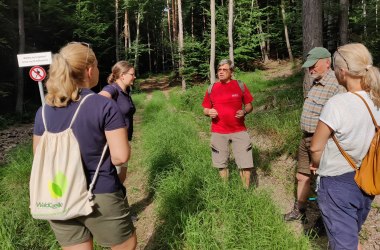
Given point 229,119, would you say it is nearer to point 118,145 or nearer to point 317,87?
point 317,87

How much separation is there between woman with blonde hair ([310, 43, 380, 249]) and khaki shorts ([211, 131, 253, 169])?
2.14 metres

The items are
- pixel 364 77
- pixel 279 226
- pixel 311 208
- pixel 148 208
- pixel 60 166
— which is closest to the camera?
pixel 60 166

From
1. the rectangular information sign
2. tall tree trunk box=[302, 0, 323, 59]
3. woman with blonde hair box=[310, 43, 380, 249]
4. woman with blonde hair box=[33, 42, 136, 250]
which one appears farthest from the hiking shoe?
the rectangular information sign

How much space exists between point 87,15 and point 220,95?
24.9 meters

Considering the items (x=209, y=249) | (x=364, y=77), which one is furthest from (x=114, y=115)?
(x=209, y=249)

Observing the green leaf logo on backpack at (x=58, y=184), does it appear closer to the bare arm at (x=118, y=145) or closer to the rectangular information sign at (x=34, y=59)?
the bare arm at (x=118, y=145)

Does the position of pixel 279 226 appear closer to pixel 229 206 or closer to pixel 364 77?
pixel 229 206

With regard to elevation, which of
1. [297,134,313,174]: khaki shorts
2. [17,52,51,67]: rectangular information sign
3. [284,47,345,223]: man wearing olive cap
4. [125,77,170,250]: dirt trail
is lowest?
[125,77,170,250]: dirt trail

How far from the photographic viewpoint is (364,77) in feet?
6.56

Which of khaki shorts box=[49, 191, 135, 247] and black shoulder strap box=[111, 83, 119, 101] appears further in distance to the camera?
black shoulder strap box=[111, 83, 119, 101]

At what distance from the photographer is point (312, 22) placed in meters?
6.06

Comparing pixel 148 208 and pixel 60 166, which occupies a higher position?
pixel 60 166

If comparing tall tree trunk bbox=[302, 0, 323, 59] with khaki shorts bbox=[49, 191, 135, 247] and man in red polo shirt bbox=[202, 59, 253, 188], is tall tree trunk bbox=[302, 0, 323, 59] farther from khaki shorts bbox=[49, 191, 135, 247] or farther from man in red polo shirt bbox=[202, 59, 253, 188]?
khaki shorts bbox=[49, 191, 135, 247]

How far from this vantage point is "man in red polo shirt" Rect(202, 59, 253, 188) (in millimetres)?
4328
